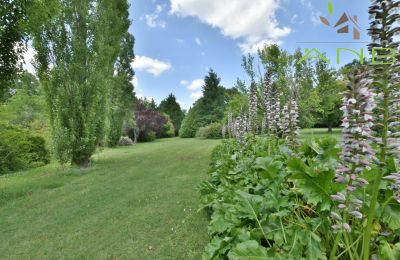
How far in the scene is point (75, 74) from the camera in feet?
35.3

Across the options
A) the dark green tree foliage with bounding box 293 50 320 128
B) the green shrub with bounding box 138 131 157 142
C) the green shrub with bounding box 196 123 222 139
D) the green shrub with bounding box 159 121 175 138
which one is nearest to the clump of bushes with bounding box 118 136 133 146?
the green shrub with bounding box 138 131 157 142

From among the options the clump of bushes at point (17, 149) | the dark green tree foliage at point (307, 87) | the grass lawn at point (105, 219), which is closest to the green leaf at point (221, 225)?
the grass lawn at point (105, 219)

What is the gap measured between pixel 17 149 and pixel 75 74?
12.9ft

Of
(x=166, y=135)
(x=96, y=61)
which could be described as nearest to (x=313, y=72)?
(x=96, y=61)

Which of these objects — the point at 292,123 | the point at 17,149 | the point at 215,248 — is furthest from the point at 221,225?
the point at 17,149

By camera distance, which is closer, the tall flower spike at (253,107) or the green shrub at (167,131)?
the tall flower spike at (253,107)

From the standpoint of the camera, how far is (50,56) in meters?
10.5

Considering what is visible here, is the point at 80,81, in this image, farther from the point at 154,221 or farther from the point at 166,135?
the point at 166,135

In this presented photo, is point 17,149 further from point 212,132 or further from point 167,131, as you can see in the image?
point 167,131

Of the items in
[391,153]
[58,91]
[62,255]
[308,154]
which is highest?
[58,91]

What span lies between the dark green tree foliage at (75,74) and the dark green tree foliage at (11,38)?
332 centimetres

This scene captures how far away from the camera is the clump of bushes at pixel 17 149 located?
25.0 ft

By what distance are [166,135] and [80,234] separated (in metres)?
34.1

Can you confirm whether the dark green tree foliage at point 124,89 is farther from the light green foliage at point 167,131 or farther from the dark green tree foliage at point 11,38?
the dark green tree foliage at point 11,38
